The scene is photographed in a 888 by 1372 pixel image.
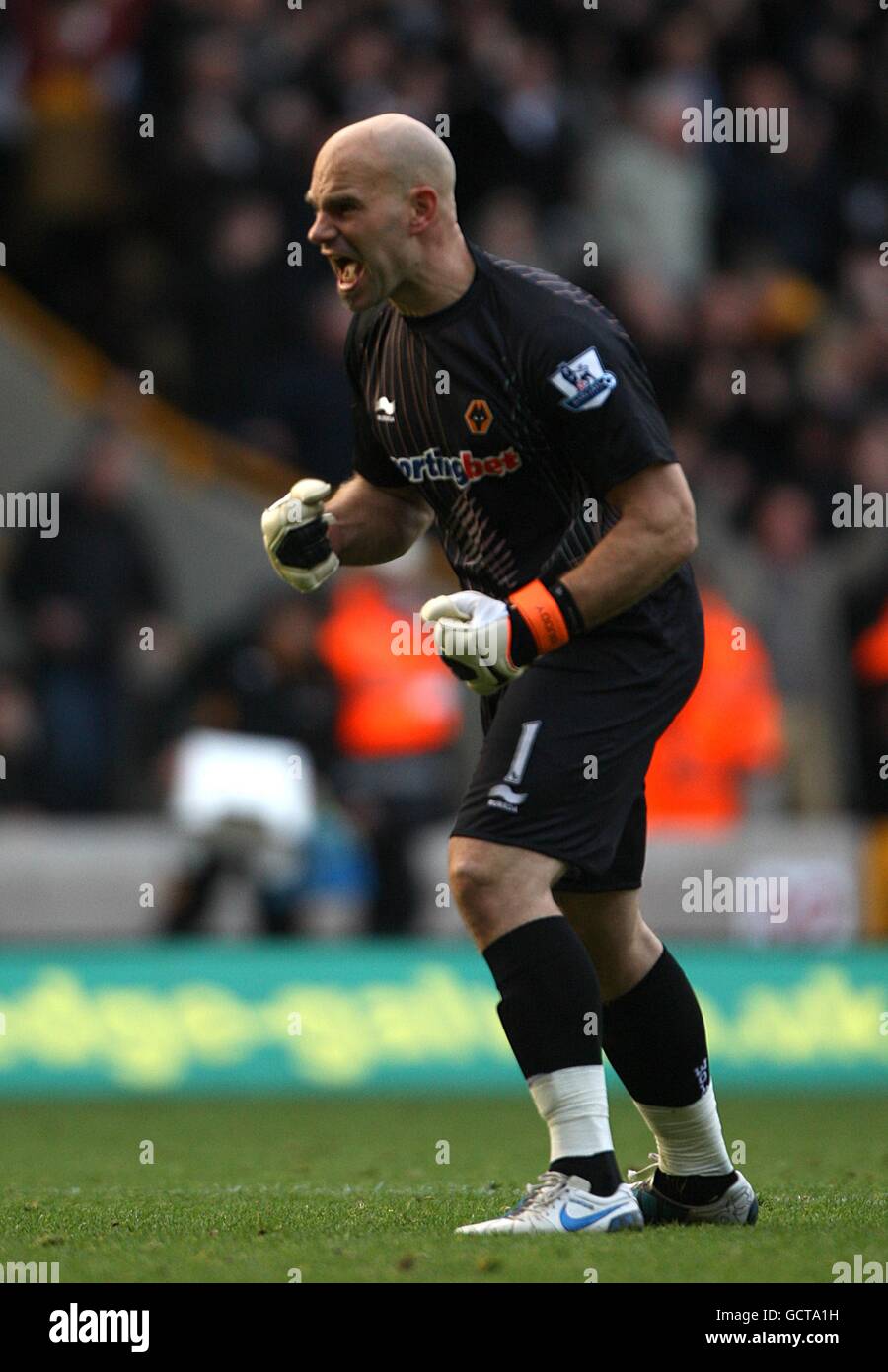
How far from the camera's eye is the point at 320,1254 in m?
4.41

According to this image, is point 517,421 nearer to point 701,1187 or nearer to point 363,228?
point 363,228

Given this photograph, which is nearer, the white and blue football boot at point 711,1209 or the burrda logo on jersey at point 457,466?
the burrda logo on jersey at point 457,466

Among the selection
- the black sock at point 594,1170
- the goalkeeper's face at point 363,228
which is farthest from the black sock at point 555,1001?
the goalkeeper's face at point 363,228

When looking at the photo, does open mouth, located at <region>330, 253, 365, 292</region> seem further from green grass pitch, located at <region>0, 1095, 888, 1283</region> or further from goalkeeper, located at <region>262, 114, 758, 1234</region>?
green grass pitch, located at <region>0, 1095, 888, 1283</region>

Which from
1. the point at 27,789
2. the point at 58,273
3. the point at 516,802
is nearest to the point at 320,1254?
the point at 516,802

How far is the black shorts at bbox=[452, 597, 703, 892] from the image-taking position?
470cm

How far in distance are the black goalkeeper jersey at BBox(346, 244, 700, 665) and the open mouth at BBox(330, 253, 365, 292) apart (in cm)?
20

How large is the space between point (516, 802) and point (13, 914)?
6.26m

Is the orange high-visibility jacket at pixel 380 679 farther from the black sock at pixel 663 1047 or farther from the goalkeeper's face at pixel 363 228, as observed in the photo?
the goalkeeper's face at pixel 363 228

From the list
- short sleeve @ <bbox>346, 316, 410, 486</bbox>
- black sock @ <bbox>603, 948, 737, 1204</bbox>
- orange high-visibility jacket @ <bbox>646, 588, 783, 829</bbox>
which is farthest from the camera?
orange high-visibility jacket @ <bbox>646, 588, 783, 829</bbox>

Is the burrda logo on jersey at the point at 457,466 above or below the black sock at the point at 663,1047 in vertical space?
above

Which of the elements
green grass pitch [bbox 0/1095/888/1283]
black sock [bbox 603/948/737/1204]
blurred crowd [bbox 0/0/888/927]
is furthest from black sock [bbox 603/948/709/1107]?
blurred crowd [bbox 0/0/888/927]

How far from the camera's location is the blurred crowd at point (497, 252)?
37.1 feet

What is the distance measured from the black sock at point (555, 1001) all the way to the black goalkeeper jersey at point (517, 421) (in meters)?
0.63
